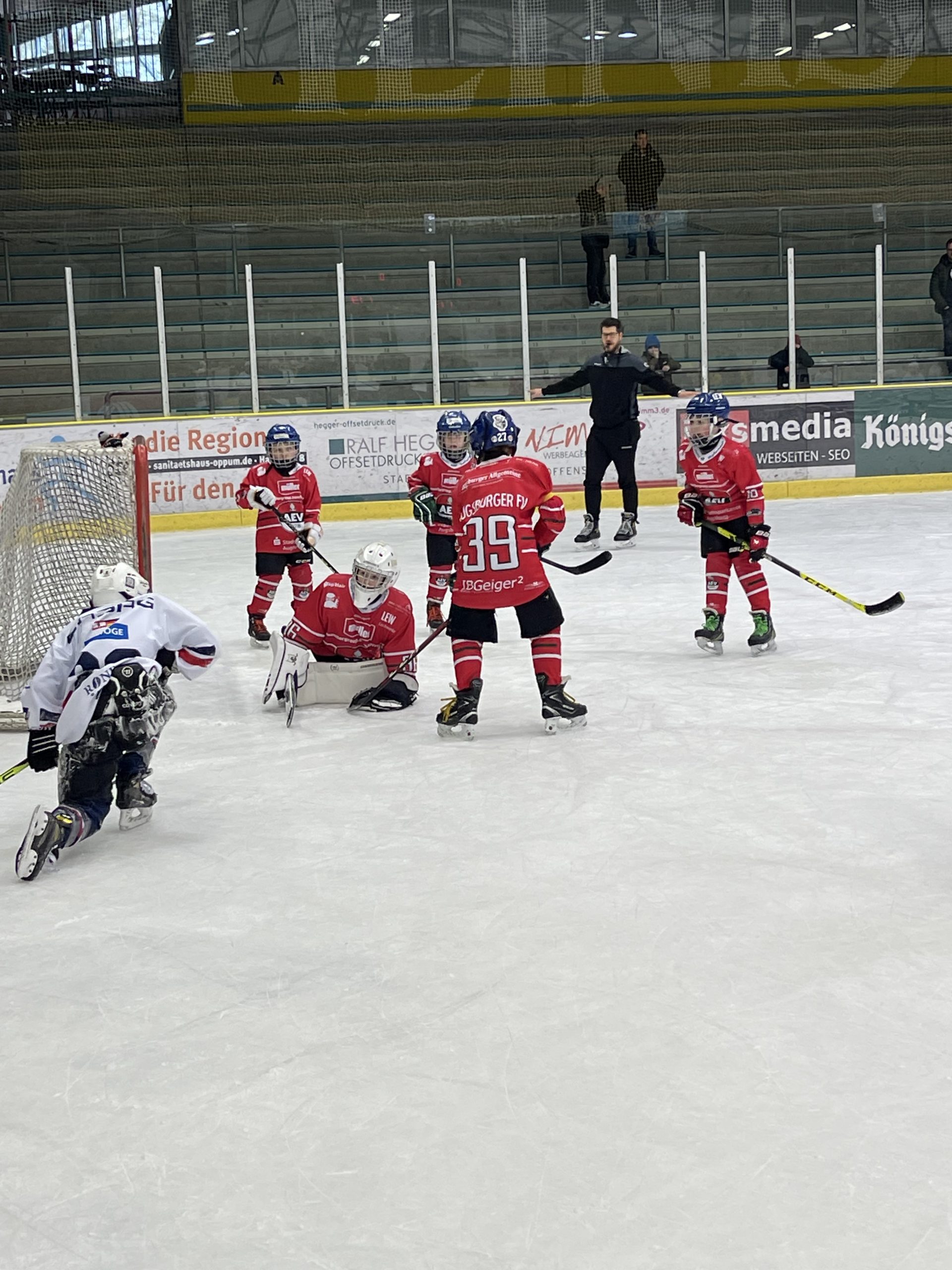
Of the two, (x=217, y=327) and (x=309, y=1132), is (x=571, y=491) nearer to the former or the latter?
(x=217, y=327)

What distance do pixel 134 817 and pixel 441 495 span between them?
2.94 m

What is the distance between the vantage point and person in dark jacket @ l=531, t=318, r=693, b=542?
373 inches

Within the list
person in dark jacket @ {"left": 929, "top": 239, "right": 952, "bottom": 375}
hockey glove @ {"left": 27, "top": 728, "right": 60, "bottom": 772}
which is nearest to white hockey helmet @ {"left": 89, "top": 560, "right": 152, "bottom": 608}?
hockey glove @ {"left": 27, "top": 728, "right": 60, "bottom": 772}

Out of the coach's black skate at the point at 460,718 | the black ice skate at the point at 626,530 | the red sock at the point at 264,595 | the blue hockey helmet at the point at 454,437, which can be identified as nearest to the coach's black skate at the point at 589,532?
the black ice skate at the point at 626,530

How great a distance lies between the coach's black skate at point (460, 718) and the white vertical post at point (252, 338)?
691cm

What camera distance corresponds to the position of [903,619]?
672 centimetres

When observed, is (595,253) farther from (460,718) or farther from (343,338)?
(460,718)

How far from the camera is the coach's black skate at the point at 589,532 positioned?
9.49m

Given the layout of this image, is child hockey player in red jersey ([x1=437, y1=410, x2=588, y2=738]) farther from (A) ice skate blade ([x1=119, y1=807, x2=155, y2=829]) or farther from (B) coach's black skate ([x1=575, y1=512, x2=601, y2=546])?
(B) coach's black skate ([x1=575, y1=512, x2=601, y2=546])

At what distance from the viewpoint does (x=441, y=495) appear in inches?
261

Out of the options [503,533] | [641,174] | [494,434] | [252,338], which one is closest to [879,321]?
[641,174]

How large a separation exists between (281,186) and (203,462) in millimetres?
5197

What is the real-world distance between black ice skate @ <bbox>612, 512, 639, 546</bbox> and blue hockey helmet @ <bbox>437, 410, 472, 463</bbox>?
3.11m

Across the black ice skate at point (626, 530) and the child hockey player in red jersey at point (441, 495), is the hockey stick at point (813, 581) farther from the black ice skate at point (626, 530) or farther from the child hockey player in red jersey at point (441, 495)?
the black ice skate at point (626, 530)
